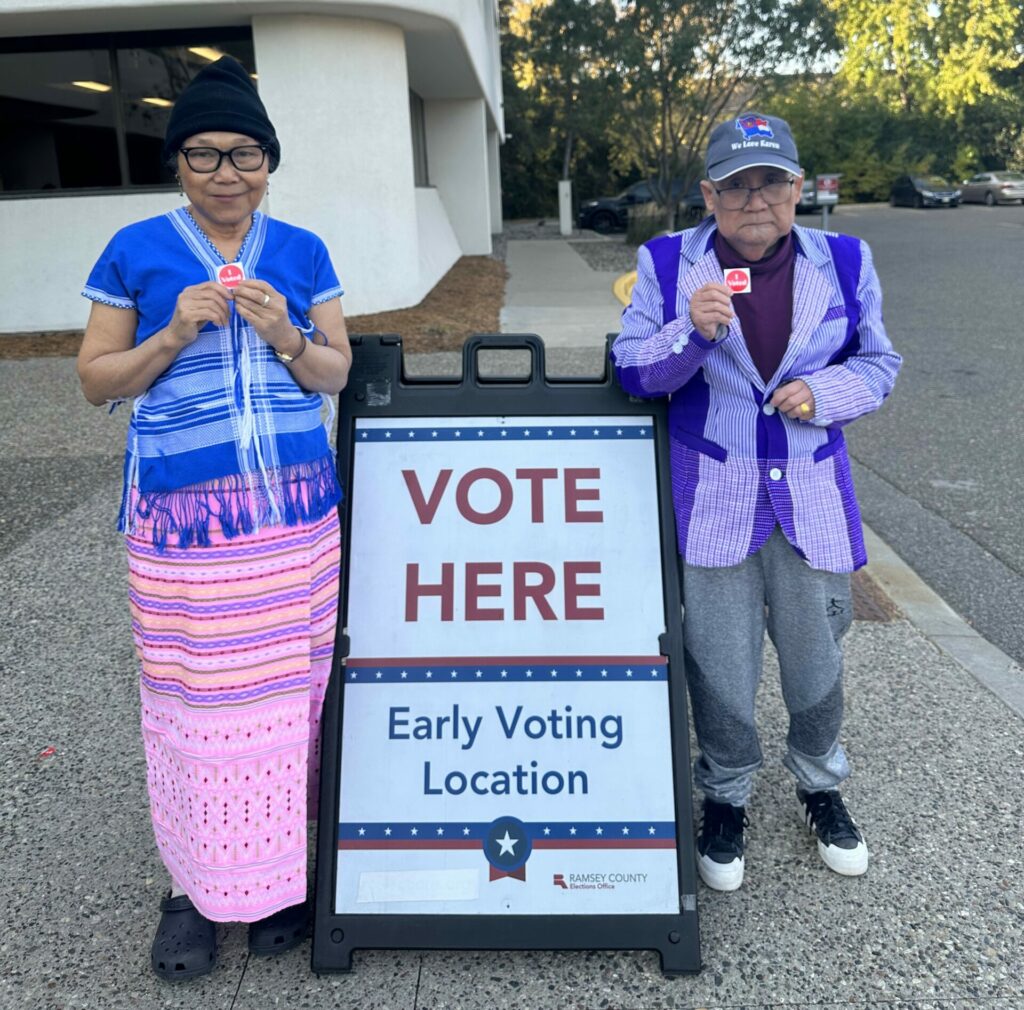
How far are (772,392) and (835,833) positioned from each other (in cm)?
117

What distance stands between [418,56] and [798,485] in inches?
538

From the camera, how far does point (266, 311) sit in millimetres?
1873

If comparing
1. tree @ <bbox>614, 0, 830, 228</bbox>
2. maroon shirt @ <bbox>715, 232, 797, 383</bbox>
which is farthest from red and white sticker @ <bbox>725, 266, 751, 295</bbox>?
tree @ <bbox>614, 0, 830, 228</bbox>

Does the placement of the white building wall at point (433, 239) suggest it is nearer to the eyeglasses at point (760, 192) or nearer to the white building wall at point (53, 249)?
the white building wall at point (53, 249)

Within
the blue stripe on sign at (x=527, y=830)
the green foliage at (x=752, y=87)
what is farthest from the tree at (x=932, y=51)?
the blue stripe on sign at (x=527, y=830)

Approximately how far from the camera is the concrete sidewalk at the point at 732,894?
7.02ft

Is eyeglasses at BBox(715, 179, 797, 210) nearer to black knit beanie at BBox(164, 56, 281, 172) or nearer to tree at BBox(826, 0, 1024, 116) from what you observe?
black knit beanie at BBox(164, 56, 281, 172)

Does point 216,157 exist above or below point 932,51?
below

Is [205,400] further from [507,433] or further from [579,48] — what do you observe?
[579,48]

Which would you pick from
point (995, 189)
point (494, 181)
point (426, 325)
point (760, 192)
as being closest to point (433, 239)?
point (426, 325)

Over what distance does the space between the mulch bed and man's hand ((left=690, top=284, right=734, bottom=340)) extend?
22.1ft

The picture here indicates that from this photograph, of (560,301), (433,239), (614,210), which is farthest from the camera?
(614,210)

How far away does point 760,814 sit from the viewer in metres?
2.74

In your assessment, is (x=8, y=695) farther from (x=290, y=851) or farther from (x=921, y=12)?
(x=921, y=12)
